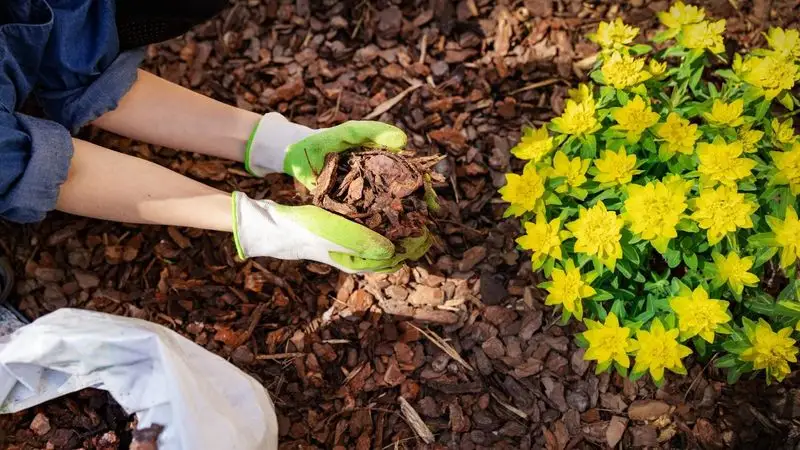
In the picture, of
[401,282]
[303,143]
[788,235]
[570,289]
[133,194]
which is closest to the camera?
[788,235]

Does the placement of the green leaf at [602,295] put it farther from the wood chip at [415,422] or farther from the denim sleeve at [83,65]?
the denim sleeve at [83,65]

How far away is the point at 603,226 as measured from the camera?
1500 mm

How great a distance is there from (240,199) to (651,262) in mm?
1051

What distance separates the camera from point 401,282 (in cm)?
190

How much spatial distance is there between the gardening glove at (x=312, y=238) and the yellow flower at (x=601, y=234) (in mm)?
390

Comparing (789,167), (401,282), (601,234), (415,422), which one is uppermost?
(789,167)

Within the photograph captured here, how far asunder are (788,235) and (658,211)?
273mm

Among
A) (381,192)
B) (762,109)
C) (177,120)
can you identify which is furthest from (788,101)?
(177,120)

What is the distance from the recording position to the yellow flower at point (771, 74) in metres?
1.60

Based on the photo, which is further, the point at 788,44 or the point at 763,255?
the point at 788,44

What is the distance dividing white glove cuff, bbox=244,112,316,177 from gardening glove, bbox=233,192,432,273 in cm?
19

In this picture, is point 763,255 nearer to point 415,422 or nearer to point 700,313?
point 700,313

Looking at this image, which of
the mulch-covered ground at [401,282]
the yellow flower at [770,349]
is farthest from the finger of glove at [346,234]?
the yellow flower at [770,349]

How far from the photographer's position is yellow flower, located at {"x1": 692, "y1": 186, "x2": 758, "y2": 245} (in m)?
1.45
